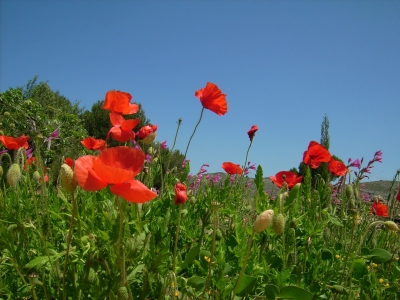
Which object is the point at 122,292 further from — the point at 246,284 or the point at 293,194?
the point at 293,194

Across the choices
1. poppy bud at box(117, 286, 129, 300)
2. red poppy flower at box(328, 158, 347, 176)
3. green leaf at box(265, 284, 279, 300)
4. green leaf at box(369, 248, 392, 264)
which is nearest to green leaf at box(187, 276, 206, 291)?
green leaf at box(265, 284, 279, 300)

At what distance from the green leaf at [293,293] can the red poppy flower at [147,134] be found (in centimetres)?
92

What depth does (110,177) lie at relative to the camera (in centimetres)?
85

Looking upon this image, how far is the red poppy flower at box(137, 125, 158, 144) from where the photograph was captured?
171cm

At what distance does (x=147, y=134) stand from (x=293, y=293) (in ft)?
3.21

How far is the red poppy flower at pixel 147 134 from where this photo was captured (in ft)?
5.61

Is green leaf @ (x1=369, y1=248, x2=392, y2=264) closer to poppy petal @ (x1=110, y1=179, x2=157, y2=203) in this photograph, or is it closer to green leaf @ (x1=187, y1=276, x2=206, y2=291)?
green leaf @ (x1=187, y1=276, x2=206, y2=291)

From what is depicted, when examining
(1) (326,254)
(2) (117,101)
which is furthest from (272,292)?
(2) (117,101)

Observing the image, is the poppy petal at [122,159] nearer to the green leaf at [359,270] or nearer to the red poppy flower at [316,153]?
the green leaf at [359,270]

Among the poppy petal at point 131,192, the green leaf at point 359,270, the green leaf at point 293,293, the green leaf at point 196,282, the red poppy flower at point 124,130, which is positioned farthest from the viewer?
the green leaf at point 359,270

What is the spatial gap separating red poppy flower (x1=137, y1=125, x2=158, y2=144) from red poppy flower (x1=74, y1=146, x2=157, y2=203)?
767 mm

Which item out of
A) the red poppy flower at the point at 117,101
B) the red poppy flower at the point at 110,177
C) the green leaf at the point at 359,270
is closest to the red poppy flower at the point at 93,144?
the red poppy flower at the point at 117,101

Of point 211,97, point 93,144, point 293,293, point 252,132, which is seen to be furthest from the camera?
point 252,132

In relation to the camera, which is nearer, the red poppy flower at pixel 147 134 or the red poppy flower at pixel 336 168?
the red poppy flower at pixel 147 134
